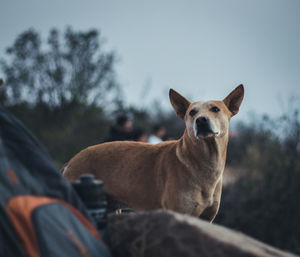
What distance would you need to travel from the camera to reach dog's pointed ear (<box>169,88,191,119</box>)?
4.00 metres

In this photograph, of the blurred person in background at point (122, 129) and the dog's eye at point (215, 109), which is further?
the blurred person in background at point (122, 129)

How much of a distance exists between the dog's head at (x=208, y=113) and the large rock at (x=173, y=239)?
1.53 metres

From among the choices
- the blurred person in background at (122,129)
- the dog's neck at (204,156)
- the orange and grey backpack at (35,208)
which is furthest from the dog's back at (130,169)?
the blurred person in background at (122,129)

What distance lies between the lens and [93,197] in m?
2.20

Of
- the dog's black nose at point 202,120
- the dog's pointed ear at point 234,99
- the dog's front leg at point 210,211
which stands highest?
the dog's pointed ear at point 234,99

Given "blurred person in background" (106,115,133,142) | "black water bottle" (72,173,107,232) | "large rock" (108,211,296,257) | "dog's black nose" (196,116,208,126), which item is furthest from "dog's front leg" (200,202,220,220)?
"blurred person in background" (106,115,133,142)

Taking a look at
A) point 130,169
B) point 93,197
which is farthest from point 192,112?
point 93,197

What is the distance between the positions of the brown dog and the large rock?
131 cm

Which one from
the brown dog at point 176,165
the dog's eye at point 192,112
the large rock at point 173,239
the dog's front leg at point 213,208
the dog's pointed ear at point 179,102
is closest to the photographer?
the large rock at point 173,239

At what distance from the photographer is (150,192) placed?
362cm

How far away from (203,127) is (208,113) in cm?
19

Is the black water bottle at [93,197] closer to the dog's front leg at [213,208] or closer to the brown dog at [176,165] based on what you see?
the brown dog at [176,165]

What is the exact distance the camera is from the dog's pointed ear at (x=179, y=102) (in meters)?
4.00

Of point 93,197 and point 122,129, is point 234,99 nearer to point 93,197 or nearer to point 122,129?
point 93,197
